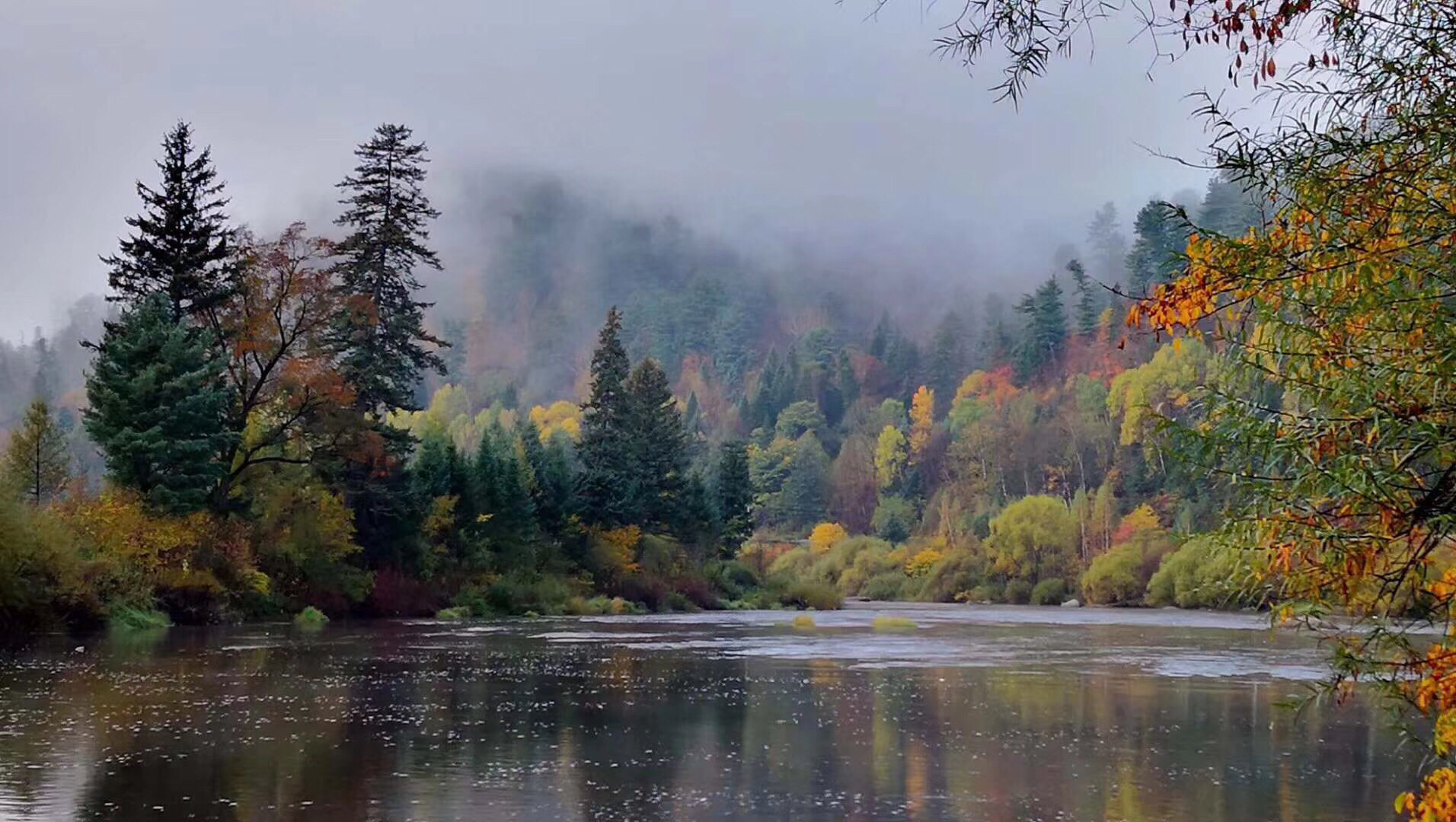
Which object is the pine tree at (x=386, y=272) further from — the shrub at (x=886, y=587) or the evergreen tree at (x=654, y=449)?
the shrub at (x=886, y=587)

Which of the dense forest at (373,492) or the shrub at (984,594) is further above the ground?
the dense forest at (373,492)

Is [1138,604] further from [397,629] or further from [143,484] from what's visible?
[143,484]

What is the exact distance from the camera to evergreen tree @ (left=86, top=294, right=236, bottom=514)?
45.5 meters

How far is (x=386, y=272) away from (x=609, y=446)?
23.8 metres

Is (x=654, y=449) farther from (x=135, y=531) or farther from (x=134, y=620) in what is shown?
(x=134, y=620)

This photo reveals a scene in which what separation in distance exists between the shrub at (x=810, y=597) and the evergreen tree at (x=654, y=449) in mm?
8018

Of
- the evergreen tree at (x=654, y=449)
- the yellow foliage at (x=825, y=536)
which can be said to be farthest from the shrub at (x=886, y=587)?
the evergreen tree at (x=654, y=449)

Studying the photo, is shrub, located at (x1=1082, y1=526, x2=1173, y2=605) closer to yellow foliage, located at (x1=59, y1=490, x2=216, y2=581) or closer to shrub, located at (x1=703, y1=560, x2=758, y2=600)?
shrub, located at (x1=703, y1=560, x2=758, y2=600)

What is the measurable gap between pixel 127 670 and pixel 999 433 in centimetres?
11935

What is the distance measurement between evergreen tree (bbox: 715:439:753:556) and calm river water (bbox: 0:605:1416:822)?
54.6m

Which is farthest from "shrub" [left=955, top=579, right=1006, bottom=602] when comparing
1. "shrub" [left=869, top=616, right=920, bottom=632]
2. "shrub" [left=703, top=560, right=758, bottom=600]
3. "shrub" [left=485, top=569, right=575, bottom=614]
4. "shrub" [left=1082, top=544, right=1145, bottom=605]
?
"shrub" [left=869, top=616, right=920, bottom=632]

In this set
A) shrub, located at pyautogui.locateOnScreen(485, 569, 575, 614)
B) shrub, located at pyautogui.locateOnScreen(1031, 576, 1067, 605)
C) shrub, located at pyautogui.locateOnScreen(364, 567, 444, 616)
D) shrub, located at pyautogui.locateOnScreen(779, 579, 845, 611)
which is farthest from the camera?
shrub, located at pyautogui.locateOnScreen(1031, 576, 1067, 605)

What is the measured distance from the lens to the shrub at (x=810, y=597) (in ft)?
271

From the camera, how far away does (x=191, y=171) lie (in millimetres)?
52312
